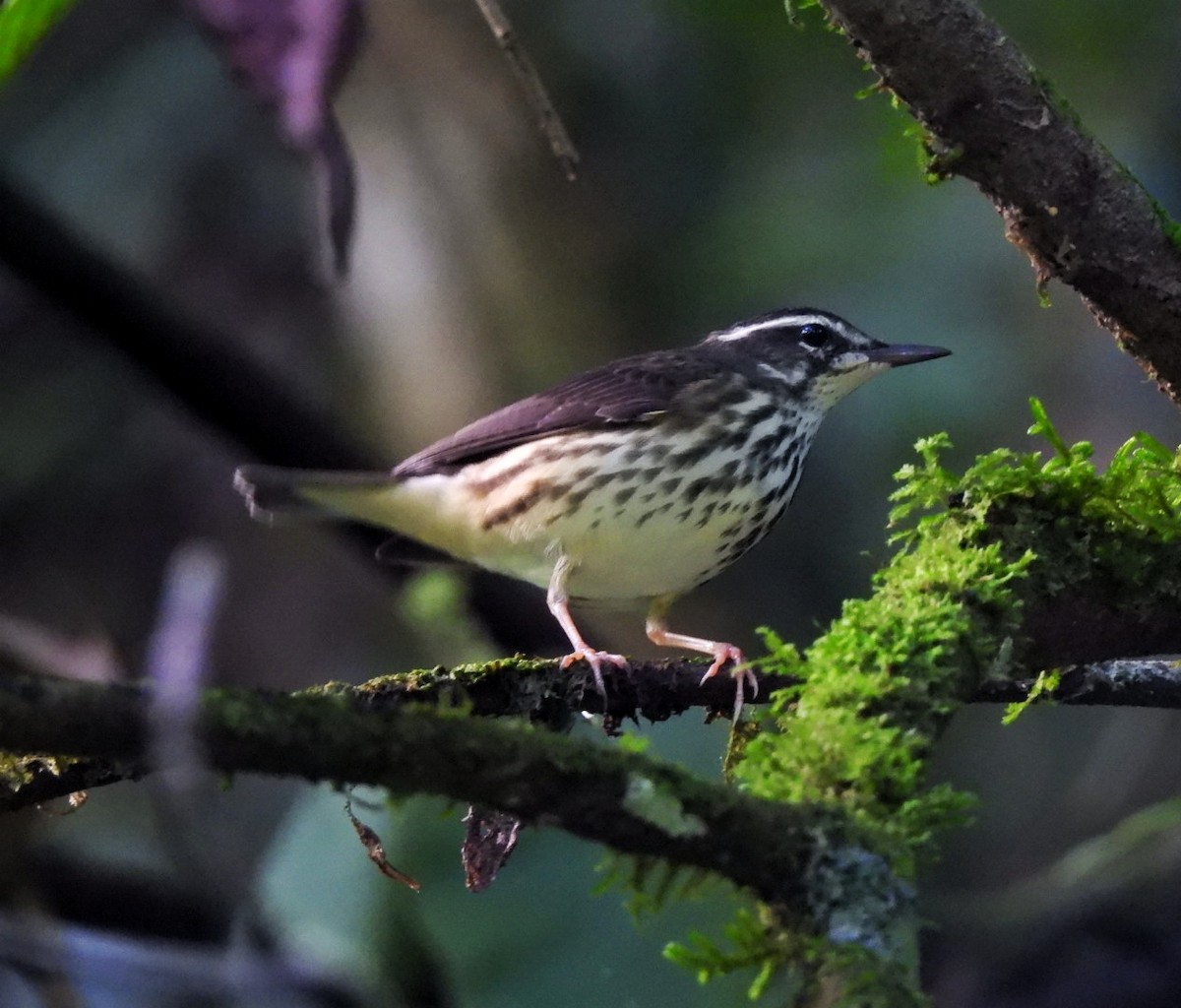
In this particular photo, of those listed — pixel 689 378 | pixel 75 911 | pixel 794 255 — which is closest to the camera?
pixel 689 378

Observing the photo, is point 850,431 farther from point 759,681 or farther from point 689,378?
point 759,681

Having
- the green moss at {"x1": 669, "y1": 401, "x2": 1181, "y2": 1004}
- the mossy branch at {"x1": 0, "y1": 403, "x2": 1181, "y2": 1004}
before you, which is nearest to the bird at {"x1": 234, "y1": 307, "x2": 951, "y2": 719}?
the green moss at {"x1": 669, "y1": 401, "x2": 1181, "y2": 1004}

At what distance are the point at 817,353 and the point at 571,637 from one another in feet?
3.67

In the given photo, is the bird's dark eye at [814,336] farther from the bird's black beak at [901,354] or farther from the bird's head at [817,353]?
the bird's black beak at [901,354]

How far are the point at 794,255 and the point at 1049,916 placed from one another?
9.14ft

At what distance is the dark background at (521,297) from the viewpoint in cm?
576

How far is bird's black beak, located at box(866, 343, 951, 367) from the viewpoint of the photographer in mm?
3625

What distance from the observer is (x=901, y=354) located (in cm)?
373

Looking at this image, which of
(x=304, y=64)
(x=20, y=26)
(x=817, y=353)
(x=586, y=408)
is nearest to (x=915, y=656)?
(x=304, y=64)

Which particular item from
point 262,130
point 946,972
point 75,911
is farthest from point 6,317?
point 946,972

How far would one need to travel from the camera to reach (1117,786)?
5.64 meters

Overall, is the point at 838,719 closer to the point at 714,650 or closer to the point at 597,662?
the point at 597,662

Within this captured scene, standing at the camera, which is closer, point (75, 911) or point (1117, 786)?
point (75, 911)

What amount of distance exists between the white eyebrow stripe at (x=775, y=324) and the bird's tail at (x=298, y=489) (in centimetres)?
106
